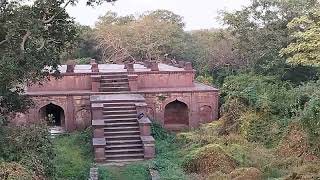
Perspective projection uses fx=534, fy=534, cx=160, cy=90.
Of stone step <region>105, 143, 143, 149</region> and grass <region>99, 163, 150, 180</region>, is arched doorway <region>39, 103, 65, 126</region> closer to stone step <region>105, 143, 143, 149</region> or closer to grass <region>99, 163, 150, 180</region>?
stone step <region>105, 143, 143, 149</region>

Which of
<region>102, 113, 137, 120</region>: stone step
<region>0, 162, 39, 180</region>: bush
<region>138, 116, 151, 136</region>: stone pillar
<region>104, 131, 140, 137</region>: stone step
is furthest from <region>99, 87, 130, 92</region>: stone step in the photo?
<region>0, 162, 39, 180</region>: bush

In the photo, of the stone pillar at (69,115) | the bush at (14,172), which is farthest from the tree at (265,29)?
the bush at (14,172)

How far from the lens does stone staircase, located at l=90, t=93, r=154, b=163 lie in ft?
55.6

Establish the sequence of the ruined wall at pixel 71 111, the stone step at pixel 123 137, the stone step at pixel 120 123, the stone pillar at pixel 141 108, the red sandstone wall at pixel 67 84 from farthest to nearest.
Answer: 1. the red sandstone wall at pixel 67 84
2. the ruined wall at pixel 71 111
3. the stone pillar at pixel 141 108
4. the stone step at pixel 120 123
5. the stone step at pixel 123 137

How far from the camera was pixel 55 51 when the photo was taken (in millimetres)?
14156

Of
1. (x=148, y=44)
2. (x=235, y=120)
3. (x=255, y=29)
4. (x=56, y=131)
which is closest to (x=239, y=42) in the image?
(x=255, y=29)

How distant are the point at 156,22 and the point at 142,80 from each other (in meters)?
17.9

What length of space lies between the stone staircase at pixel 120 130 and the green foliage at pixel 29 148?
142 inches

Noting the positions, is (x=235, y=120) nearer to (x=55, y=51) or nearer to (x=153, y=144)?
(x=153, y=144)

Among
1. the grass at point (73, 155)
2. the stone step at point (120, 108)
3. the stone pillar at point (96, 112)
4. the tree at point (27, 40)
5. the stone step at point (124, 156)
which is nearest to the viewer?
the tree at point (27, 40)

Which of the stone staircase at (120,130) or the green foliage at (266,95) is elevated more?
the green foliage at (266,95)

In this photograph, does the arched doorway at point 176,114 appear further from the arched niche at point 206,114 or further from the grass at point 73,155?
the grass at point 73,155

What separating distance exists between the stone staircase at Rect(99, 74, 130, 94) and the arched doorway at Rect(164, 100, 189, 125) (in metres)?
1.95

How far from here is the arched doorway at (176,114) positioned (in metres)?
21.9
